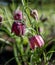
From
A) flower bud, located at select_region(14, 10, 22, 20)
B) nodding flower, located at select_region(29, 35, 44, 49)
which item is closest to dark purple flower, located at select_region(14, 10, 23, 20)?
flower bud, located at select_region(14, 10, 22, 20)

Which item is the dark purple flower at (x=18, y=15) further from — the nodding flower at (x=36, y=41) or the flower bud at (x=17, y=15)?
the nodding flower at (x=36, y=41)

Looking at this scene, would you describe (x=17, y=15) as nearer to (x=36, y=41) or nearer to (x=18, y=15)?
(x=18, y=15)

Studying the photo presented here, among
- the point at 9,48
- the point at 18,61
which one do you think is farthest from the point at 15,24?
the point at 9,48

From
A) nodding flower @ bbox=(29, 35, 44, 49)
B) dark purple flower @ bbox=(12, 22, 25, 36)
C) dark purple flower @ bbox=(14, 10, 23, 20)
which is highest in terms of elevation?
dark purple flower @ bbox=(14, 10, 23, 20)

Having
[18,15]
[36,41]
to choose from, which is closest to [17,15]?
[18,15]

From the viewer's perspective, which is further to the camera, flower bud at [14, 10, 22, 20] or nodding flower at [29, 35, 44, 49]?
flower bud at [14, 10, 22, 20]

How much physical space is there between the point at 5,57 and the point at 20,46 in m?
0.33

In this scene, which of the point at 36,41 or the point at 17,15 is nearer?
the point at 36,41

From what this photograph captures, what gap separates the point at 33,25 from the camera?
5.83 ft

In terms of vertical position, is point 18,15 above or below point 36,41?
above

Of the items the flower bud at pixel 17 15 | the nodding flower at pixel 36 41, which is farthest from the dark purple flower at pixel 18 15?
the nodding flower at pixel 36 41

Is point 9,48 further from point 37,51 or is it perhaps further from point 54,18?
point 54,18

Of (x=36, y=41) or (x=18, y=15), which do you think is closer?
(x=36, y=41)

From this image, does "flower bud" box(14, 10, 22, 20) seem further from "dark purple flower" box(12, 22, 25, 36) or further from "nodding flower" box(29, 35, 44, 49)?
"nodding flower" box(29, 35, 44, 49)
